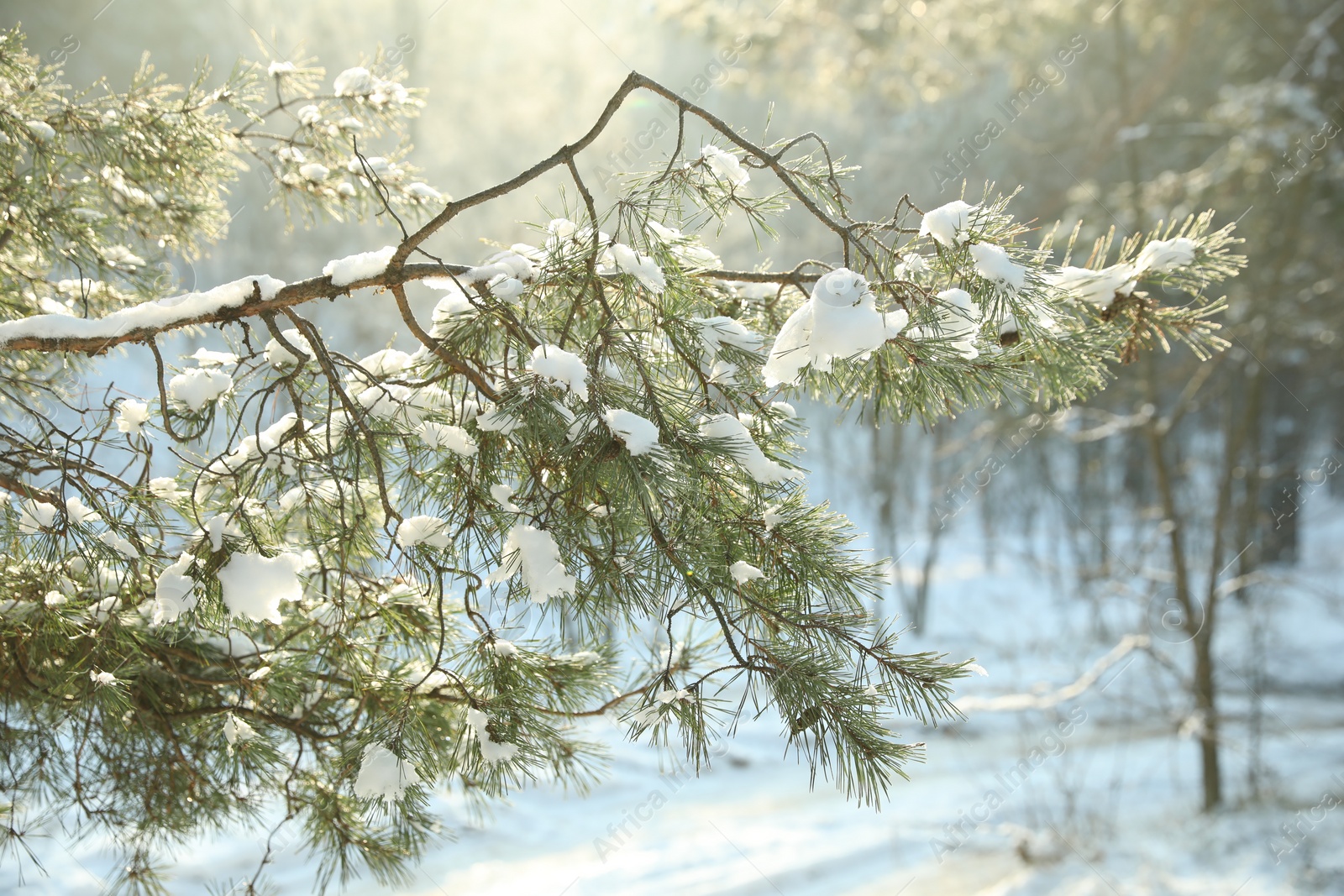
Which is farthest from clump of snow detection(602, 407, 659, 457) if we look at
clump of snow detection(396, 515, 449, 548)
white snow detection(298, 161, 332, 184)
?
white snow detection(298, 161, 332, 184)

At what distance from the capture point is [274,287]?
1504 mm

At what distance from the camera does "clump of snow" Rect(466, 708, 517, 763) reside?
1.43m

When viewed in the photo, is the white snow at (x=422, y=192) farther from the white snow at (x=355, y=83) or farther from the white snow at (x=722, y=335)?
the white snow at (x=722, y=335)

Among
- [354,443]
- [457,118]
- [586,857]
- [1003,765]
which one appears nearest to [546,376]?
[354,443]

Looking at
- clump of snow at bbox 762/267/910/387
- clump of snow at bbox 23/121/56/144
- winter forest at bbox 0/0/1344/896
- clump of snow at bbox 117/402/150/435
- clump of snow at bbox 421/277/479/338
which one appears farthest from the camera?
clump of snow at bbox 23/121/56/144

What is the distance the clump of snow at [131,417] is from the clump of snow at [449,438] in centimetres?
52

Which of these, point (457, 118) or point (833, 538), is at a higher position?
point (457, 118)

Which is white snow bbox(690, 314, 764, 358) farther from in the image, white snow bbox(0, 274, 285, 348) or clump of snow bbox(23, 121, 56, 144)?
clump of snow bbox(23, 121, 56, 144)

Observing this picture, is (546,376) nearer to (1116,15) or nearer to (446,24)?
(1116,15)

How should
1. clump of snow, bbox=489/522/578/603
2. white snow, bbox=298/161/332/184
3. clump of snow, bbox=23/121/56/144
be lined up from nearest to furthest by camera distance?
1. clump of snow, bbox=489/522/578/603
2. clump of snow, bbox=23/121/56/144
3. white snow, bbox=298/161/332/184

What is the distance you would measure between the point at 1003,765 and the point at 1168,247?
6459 millimetres

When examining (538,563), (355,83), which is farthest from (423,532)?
(355,83)

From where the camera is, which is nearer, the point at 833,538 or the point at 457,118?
the point at 833,538

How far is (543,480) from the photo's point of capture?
4.65 ft
